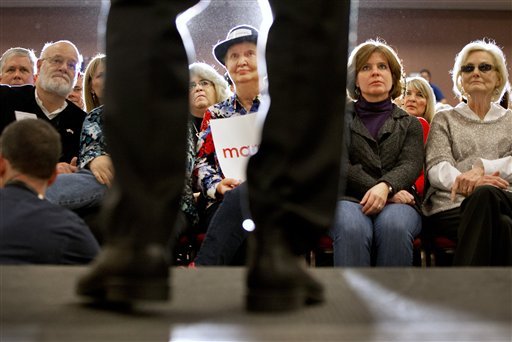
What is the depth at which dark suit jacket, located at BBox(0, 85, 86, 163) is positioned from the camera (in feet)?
10.2

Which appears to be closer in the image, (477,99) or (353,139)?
(353,139)

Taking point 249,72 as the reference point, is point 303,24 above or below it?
below

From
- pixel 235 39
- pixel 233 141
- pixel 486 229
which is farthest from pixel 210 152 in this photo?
pixel 486 229

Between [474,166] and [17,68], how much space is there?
8.77 ft

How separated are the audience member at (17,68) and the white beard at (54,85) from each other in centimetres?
90

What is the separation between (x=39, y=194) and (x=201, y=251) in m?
0.72

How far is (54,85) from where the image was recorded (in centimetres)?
331

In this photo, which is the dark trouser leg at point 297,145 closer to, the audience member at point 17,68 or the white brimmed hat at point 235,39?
the white brimmed hat at point 235,39

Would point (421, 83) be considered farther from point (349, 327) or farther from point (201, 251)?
point (349, 327)

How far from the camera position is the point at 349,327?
0.88 m

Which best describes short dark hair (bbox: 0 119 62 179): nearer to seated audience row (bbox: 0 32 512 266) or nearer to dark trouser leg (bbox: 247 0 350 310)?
seated audience row (bbox: 0 32 512 266)

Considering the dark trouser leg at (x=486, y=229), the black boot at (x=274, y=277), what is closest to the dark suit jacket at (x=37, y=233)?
the black boot at (x=274, y=277)

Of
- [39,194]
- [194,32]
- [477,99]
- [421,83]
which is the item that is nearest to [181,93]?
[39,194]

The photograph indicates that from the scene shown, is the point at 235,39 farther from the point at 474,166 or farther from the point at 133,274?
the point at 133,274
